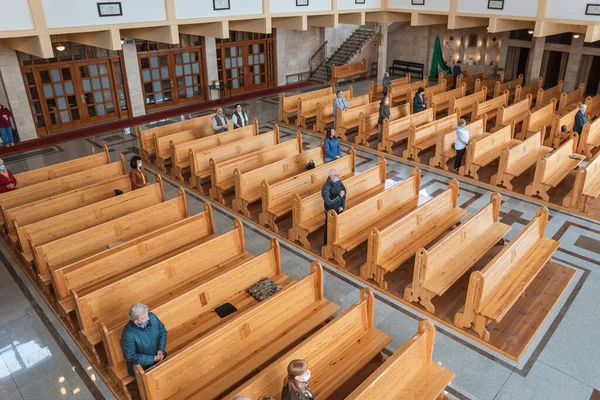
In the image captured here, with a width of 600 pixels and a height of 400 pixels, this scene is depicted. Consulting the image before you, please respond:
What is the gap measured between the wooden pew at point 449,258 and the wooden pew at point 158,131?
743cm

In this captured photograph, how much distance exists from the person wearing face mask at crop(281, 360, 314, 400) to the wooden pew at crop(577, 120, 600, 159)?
1025 centimetres

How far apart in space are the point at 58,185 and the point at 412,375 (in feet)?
23.0

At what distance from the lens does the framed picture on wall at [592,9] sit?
1193 cm

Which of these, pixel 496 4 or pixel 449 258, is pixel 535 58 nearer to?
pixel 496 4

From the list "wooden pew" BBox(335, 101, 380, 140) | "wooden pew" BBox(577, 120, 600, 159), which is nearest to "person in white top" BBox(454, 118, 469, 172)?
"wooden pew" BBox(577, 120, 600, 159)

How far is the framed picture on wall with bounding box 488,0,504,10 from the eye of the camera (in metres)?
13.9

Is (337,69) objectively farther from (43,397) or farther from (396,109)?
(43,397)

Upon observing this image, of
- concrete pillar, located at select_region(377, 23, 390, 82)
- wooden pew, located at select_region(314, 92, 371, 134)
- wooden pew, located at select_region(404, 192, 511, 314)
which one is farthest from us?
concrete pillar, located at select_region(377, 23, 390, 82)

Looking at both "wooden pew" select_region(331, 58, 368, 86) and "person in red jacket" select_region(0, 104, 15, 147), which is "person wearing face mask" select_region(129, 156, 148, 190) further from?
"wooden pew" select_region(331, 58, 368, 86)

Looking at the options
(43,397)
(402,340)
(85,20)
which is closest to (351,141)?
(85,20)

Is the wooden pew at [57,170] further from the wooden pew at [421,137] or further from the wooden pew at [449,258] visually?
the wooden pew at [421,137]

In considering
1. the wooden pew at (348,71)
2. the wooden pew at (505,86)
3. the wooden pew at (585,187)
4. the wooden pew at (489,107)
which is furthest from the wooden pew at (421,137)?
the wooden pew at (348,71)

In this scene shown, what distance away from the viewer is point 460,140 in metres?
10.1

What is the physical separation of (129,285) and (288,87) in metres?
15.7
